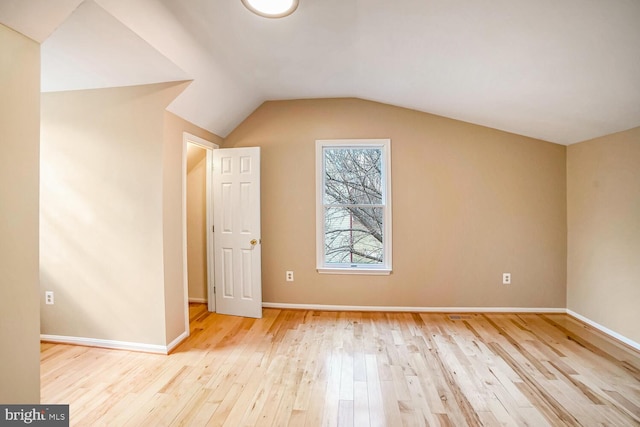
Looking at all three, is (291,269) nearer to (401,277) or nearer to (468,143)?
(401,277)

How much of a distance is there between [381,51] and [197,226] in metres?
3.03

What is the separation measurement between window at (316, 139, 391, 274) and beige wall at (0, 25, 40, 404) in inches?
102

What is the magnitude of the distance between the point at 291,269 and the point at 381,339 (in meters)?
1.39

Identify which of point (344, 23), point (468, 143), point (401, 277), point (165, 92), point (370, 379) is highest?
point (344, 23)

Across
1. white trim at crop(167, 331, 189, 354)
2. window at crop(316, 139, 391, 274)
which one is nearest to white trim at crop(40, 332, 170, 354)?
white trim at crop(167, 331, 189, 354)

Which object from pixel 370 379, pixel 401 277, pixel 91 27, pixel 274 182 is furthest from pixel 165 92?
pixel 401 277

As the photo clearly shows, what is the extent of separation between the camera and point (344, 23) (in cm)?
197

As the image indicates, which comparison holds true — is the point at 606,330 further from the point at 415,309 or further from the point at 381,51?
the point at 381,51

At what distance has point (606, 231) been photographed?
285cm

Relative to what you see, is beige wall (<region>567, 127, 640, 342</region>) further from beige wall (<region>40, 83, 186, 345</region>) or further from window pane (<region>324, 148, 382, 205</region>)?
beige wall (<region>40, 83, 186, 345</region>)

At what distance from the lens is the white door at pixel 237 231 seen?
132 inches

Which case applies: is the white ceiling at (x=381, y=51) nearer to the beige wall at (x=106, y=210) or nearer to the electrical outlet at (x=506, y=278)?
the beige wall at (x=106, y=210)

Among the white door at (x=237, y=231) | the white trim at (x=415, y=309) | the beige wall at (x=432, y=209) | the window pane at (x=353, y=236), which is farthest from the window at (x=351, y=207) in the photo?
the white door at (x=237, y=231)

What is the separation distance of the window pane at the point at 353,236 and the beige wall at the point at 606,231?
2213 mm
